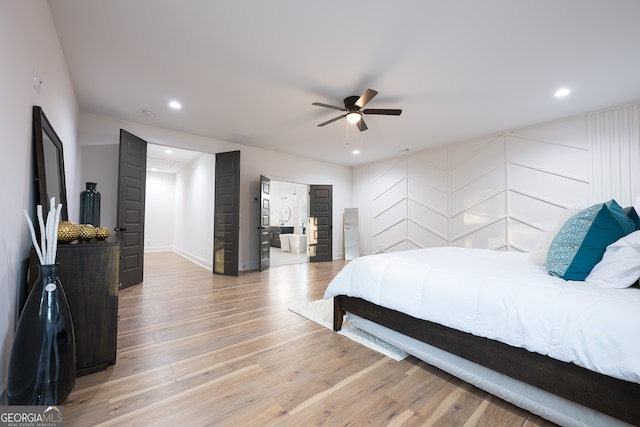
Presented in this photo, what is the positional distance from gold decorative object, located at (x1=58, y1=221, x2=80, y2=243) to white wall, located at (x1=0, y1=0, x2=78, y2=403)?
0.18 m

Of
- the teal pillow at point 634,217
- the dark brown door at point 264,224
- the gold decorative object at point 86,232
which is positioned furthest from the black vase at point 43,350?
the dark brown door at point 264,224

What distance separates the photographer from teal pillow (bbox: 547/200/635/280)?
1.44 metres

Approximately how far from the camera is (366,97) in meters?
2.89

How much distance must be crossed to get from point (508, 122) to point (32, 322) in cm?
563

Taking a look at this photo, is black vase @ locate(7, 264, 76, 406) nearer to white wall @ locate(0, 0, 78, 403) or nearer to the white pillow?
white wall @ locate(0, 0, 78, 403)

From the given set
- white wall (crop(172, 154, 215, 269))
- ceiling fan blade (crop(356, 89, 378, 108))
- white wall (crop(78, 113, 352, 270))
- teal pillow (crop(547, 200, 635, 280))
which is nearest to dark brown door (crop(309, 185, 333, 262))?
white wall (crop(78, 113, 352, 270))

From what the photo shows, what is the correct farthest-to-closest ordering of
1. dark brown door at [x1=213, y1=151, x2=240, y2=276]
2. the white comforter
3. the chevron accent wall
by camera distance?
1. dark brown door at [x1=213, y1=151, x2=240, y2=276]
2. the chevron accent wall
3. the white comforter

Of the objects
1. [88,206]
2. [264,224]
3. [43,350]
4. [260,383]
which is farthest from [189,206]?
[260,383]

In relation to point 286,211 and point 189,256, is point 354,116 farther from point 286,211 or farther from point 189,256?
point 286,211

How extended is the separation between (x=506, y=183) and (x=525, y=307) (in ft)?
13.2

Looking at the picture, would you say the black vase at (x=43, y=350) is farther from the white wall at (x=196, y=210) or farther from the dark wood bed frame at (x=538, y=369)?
the white wall at (x=196, y=210)

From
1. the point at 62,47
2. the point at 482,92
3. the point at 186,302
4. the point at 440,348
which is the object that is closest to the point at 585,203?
the point at 482,92

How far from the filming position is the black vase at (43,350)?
1.18 metres

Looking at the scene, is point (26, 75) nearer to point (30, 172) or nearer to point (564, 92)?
point (30, 172)
